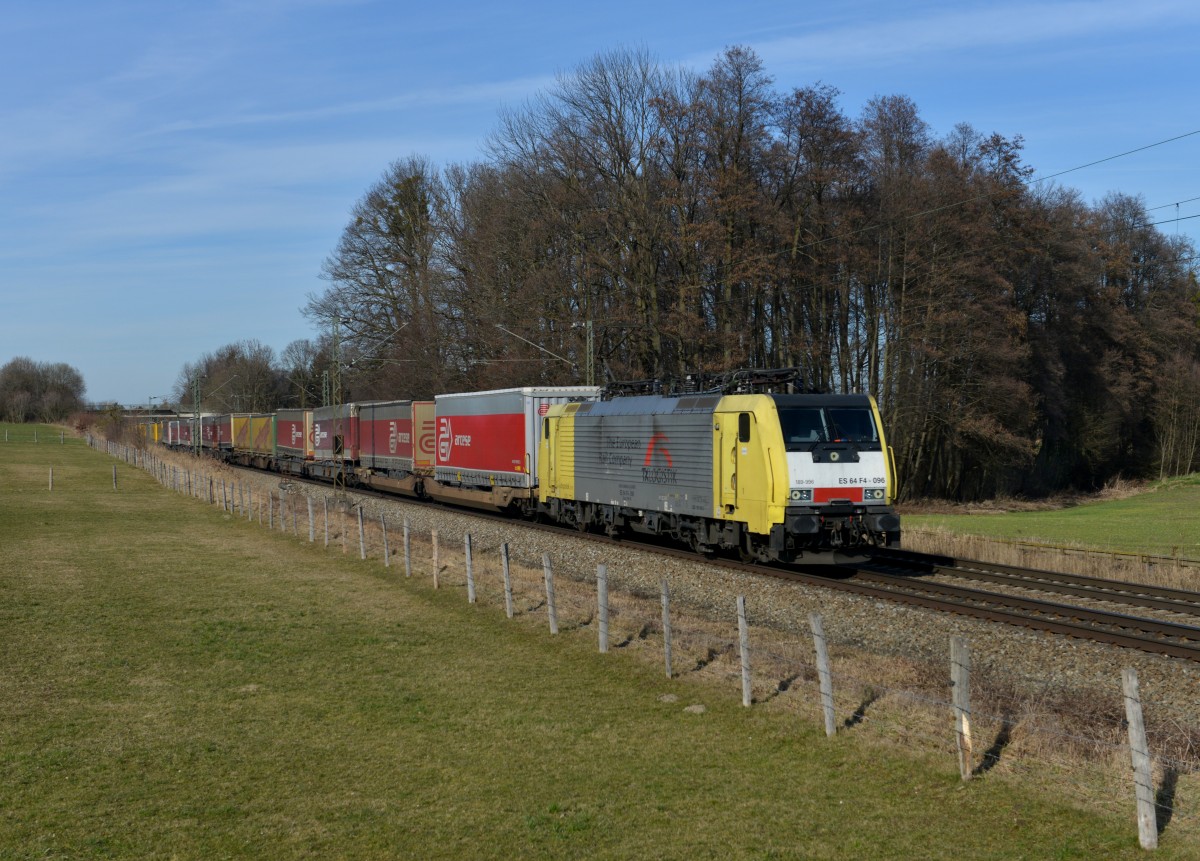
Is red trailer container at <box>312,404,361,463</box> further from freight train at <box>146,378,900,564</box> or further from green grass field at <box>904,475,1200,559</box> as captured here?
green grass field at <box>904,475,1200,559</box>

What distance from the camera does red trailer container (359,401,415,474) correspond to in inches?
1636

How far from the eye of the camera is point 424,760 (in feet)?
32.1

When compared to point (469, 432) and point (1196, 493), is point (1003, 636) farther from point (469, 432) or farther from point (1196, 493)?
point (1196, 493)

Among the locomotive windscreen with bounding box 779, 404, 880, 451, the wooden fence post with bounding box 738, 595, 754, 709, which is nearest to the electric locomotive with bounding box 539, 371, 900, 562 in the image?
the locomotive windscreen with bounding box 779, 404, 880, 451

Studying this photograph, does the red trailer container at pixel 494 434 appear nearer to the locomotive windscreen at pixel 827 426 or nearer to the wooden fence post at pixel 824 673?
the locomotive windscreen at pixel 827 426

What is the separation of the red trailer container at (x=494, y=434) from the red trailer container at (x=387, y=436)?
4019 mm

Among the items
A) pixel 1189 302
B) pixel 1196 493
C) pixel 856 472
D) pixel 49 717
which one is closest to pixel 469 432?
pixel 856 472

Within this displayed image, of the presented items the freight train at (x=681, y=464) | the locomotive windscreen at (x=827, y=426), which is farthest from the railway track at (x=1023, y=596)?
the locomotive windscreen at (x=827, y=426)

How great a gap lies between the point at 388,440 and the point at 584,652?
3096 cm

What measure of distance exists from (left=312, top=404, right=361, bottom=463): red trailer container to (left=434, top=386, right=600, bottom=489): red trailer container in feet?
36.0

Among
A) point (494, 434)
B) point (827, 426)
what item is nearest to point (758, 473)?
point (827, 426)

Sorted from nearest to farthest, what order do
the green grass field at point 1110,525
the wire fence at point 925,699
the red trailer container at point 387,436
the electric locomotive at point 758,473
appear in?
the wire fence at point 925,699 → the electric locomotive at point 758,473 → the green grass field at point 1110,525 → the red trailer container at point 387,436

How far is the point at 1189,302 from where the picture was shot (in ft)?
207

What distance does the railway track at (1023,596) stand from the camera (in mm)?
14570
